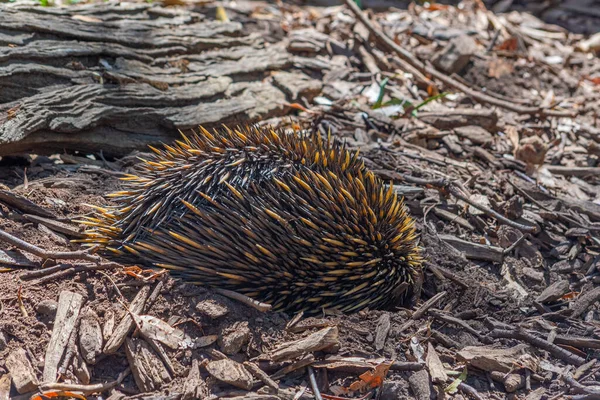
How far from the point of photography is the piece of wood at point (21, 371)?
290 cm

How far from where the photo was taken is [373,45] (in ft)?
24.1

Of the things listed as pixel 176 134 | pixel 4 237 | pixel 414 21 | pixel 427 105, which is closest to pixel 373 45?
pixel 414 21

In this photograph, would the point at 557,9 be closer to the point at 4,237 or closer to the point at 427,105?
the point at 427,105

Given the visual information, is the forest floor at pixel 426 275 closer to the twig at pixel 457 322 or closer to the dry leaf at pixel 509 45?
the twig at pixel 457 322

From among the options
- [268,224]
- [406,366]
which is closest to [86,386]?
[268,224]

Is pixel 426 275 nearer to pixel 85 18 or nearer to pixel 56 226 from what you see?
pixel 56 226

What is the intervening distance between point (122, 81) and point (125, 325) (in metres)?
A: 2.41

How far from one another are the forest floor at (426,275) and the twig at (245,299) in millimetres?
35

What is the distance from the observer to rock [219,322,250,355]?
3271 millimetres

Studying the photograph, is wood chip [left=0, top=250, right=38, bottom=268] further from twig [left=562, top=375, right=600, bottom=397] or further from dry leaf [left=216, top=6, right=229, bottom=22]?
dry leaf [left=216, top=6, right=229, bottom=22]

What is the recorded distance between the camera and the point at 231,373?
314cm

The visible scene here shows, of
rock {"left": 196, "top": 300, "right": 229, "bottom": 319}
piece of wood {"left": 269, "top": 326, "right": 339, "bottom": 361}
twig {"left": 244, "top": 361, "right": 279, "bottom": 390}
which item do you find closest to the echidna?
rock {"left": 196, "top": 300, "right": 229, "bottom": 319}

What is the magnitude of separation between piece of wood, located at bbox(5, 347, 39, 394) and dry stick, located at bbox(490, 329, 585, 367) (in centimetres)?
251

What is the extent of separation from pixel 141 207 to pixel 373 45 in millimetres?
4554
